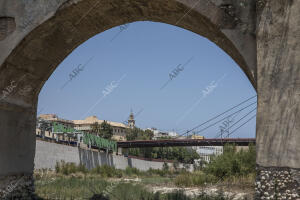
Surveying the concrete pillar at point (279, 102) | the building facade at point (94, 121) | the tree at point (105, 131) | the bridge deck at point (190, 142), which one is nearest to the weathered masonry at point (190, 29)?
the concrete pillar at point (279, 102)

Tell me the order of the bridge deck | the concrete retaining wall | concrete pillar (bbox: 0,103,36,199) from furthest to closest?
the bridge deck
the concrete retaining wall
concrete pillar (bbox: 0,103,36,199)

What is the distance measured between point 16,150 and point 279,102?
16.5 ft

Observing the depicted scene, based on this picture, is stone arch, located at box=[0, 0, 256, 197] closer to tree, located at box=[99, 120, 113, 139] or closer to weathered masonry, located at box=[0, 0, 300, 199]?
weathered masonry, located at box=[0, 0, 300, 199]

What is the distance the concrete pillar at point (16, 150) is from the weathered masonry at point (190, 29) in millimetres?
20

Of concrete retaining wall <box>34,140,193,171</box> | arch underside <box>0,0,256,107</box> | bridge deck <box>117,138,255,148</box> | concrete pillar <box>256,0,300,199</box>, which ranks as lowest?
concrete retaining wall <box>34,140,193,171</box>

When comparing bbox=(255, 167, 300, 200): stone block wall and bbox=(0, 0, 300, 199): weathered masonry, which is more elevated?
bbox=(0, 0, 300, 199): weathered masonry

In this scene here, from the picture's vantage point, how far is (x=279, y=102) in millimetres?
3881

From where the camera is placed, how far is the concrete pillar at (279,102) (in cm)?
378

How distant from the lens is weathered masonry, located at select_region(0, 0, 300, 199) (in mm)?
3854

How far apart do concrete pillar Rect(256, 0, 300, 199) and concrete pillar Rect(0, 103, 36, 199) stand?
15.1 feet

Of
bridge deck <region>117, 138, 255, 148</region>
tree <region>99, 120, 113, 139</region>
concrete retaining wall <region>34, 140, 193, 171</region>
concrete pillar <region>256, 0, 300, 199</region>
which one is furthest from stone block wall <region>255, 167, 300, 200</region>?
tree <region>99, 120, 113, 139</region>

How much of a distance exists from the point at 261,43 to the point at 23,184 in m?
5.26

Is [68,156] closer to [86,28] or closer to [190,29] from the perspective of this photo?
[86,28]

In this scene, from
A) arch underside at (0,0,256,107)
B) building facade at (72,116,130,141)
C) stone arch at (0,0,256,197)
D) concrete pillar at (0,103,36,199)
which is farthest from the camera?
building facade at (72,116,130,141)
